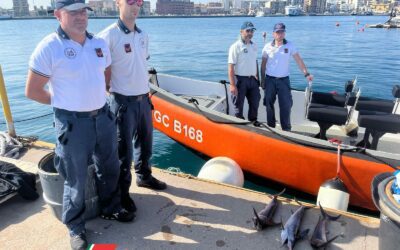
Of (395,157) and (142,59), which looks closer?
(142,59)

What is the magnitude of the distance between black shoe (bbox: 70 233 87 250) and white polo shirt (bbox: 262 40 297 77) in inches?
140

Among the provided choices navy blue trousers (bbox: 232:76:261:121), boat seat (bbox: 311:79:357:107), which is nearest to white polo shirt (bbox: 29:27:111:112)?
navy blue trousers (bbox: 232:76:261:121)

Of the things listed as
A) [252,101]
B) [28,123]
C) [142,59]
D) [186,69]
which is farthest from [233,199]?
[186,69]

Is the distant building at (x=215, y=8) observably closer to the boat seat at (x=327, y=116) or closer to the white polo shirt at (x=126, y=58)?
the boat seat at (x=327, y=116)

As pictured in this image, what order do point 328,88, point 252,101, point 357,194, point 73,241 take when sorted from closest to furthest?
1. point 73,241
2. point 357,194
3. point 252,101
4. point 328,88

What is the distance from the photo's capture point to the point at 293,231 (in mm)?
2748

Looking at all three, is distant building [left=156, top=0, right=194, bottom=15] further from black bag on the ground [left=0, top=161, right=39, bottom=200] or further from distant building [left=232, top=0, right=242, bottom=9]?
black bag on the ground [left=0, top=161, right=39, bottom=200]

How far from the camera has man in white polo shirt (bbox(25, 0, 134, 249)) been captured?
2.25m

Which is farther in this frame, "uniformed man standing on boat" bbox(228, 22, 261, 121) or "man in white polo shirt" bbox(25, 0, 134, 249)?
"uniformed man standing on boat" bbox(228, 22, 261, 121)

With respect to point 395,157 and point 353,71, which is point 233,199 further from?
point 353,71

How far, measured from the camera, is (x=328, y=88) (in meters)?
11.3

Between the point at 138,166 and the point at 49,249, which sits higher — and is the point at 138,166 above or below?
above

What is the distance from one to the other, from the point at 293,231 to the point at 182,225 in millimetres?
943

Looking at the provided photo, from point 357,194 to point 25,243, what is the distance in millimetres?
3258
